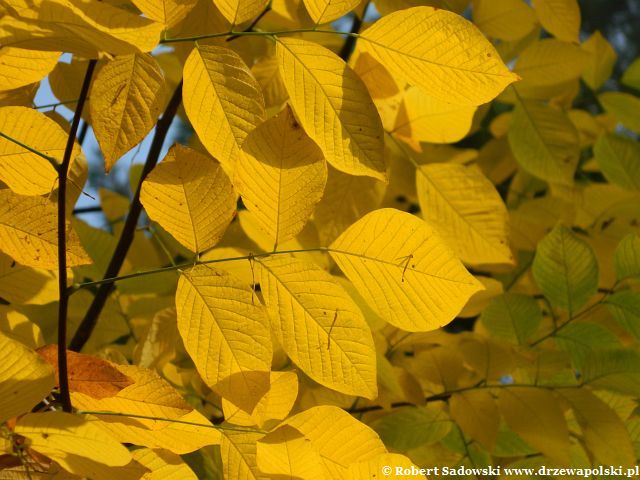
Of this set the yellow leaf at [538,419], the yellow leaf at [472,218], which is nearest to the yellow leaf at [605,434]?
the yellow leaf at [538,419]

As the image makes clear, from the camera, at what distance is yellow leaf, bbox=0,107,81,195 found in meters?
0.49

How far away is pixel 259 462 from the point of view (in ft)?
1.40

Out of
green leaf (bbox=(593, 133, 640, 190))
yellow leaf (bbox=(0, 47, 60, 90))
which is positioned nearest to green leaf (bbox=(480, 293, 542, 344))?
green leaf (bbox=(593, 133, 640, 190))

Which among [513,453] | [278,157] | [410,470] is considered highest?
[278,157]

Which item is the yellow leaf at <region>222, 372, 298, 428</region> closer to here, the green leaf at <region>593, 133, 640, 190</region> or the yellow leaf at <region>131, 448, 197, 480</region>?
the yellow leaf at <region>131, 448, 197, 480</region>

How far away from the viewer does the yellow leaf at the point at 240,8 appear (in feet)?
1.56

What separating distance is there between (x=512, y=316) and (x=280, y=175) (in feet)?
1.16

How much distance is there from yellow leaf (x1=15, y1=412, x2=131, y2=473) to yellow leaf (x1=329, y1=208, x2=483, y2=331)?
0.17 metres

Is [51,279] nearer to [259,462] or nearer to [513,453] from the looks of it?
[259,462]

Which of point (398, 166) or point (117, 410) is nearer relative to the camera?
point (117, 410)

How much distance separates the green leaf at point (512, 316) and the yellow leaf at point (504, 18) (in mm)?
264

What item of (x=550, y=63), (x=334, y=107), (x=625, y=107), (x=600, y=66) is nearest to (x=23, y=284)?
(x=334, y=107)

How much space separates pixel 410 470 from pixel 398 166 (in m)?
0.47

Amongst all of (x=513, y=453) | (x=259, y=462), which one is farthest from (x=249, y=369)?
(x=513, y=453)
